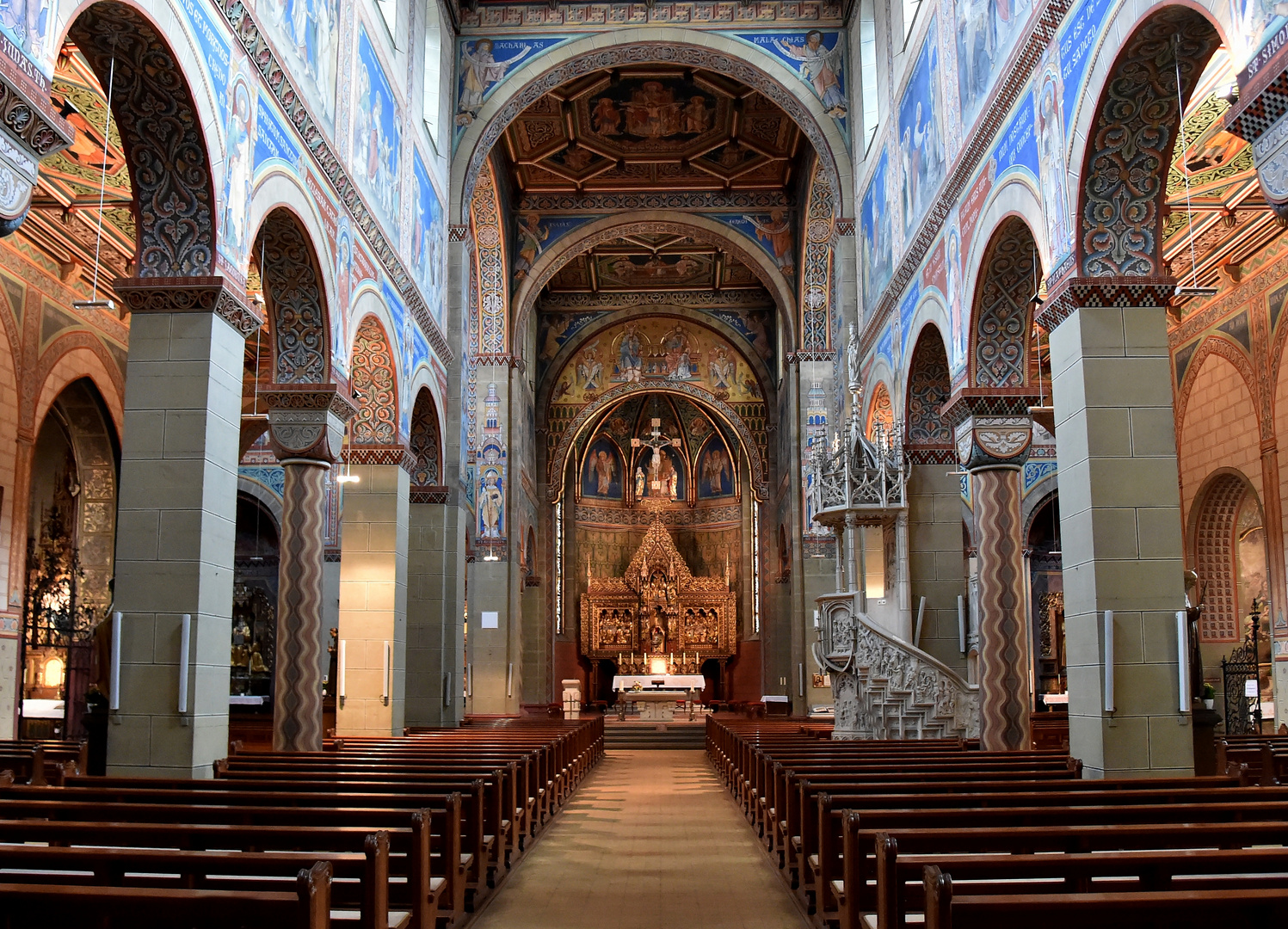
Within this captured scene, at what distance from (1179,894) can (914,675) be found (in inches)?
440

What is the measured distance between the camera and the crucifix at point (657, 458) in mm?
37719

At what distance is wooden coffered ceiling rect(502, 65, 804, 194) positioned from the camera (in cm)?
2466

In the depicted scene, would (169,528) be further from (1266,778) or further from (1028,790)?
(1266,778)

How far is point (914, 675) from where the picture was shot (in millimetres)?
14531

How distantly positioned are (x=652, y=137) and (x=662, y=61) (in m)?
4.80

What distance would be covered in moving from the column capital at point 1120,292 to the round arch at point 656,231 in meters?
18.2

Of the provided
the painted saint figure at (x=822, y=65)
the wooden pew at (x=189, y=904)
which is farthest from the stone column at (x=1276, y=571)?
the wooden pew at (x=189, y=904)

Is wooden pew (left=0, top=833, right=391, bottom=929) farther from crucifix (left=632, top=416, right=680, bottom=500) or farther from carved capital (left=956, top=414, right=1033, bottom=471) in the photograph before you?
crucifix (left=632, top=416, right=680, bottom=500)

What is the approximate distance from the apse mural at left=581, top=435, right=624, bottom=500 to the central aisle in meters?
24.6

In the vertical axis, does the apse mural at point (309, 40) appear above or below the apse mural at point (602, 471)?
above

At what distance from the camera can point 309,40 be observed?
1293 centimetres

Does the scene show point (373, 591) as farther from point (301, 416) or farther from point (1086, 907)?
point (1086, 907)

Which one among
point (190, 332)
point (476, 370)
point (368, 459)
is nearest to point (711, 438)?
point (476, 370)

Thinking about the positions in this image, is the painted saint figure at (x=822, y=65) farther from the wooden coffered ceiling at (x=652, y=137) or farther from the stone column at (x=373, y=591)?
the stone column at (x=373, y=591)
